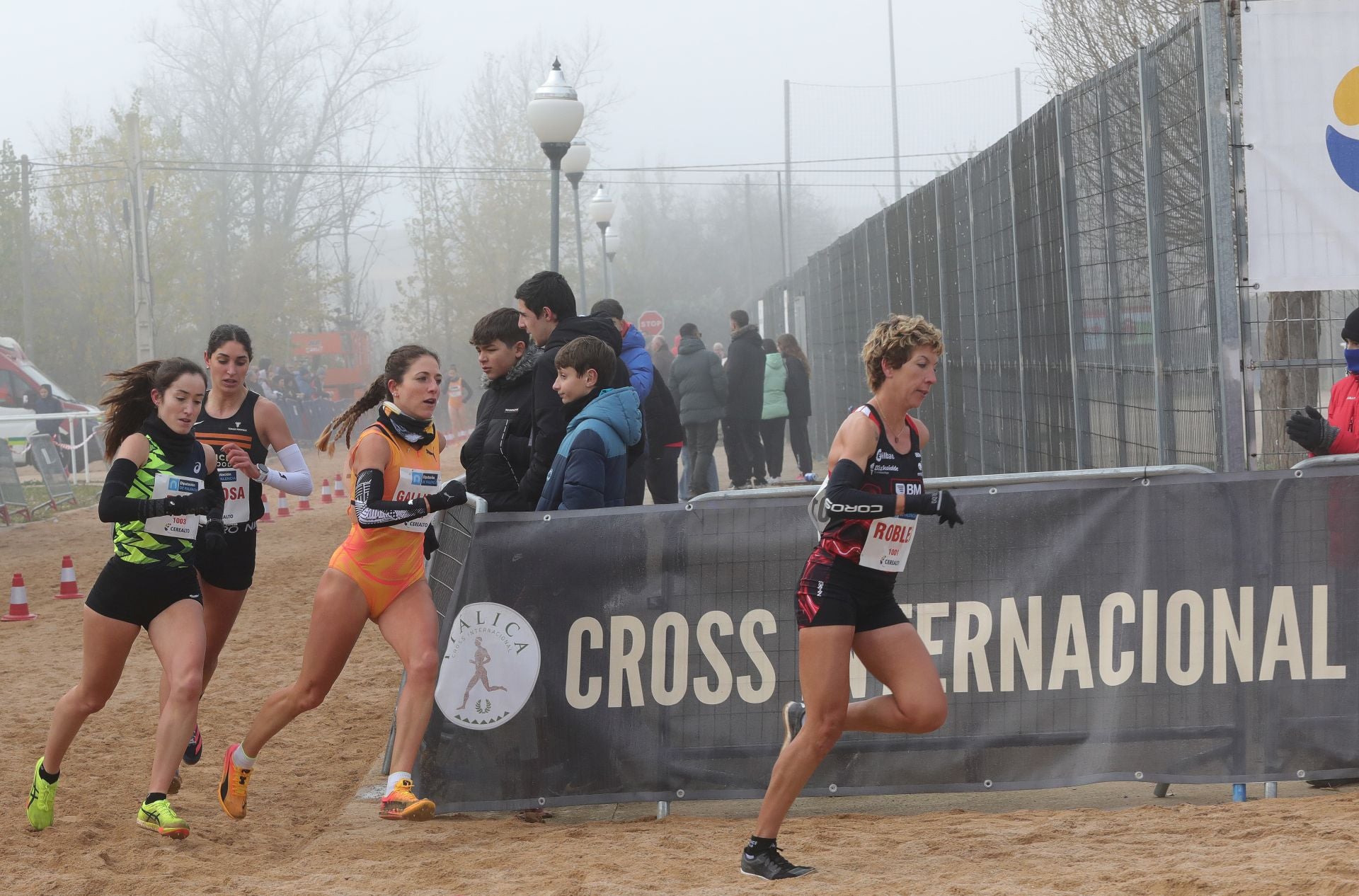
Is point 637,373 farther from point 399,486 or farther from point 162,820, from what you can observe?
point 162,820

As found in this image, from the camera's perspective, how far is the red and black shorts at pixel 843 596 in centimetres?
505

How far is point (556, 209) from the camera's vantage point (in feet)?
46.6

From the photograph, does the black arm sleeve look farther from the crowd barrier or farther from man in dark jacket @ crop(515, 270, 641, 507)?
man in dark jacket @ crop(515, 270, 641, 507)

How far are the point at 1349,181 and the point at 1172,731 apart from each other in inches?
95.5

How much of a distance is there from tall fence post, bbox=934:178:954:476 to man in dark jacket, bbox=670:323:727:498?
359 centimetres

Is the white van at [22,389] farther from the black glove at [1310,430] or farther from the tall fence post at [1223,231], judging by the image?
the black glove at [1310,430]

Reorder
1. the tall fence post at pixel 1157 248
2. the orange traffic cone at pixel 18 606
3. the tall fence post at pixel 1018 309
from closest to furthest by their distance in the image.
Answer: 1. the tall fence post at pixel 1157 248
2. the tall fence post at pixel 1018 309
3. the orange traffic cone at pixel 18 606

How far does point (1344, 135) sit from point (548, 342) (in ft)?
11.7

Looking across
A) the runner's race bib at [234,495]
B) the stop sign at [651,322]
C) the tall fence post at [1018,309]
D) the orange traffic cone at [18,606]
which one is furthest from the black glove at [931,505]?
the stop sign at [651,322]

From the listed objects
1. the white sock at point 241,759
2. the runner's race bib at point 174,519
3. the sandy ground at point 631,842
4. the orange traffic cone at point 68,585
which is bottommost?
the sandy ground at point 631,842

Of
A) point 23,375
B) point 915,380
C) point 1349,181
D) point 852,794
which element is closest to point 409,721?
point 852,794

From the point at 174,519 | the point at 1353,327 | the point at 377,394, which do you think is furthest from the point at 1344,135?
the point at 174,519

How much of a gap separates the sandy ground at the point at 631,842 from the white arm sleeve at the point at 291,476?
54.5 inches

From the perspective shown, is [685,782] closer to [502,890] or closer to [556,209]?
[502,890]
